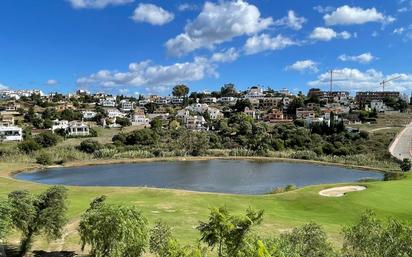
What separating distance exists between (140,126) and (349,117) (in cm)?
6718

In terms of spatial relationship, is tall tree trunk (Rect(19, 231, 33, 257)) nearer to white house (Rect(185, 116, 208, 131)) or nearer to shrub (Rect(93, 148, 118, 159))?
shrub (Rect(93, 148, 118, 159))

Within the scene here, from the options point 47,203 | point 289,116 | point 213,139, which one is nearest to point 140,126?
point 213,139

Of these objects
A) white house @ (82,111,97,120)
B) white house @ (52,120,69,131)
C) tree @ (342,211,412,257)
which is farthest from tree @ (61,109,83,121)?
tree @ (342,211,412,257)

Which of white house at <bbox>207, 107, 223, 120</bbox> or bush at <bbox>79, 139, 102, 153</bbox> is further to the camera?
white house at <bbox>207, 107, 223, 120</bbox>

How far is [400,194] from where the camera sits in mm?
46688

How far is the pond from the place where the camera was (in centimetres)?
6600

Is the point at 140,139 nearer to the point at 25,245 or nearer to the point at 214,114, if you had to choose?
the point at 214,114

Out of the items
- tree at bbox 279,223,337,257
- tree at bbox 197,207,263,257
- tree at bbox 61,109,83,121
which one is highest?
tree at bbox 61,109,83,121

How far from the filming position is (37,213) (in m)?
27.7

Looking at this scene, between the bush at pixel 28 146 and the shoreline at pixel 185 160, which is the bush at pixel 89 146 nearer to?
the shoreline at pixel 185 160

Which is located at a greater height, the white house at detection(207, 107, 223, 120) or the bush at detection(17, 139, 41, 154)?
the white house at detection(207, 107, 223, 120)

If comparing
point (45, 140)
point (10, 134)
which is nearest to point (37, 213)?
point (45, 140)

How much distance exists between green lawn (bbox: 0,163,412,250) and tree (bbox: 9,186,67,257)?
2.93m

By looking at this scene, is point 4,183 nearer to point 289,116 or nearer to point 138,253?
point 138,253
